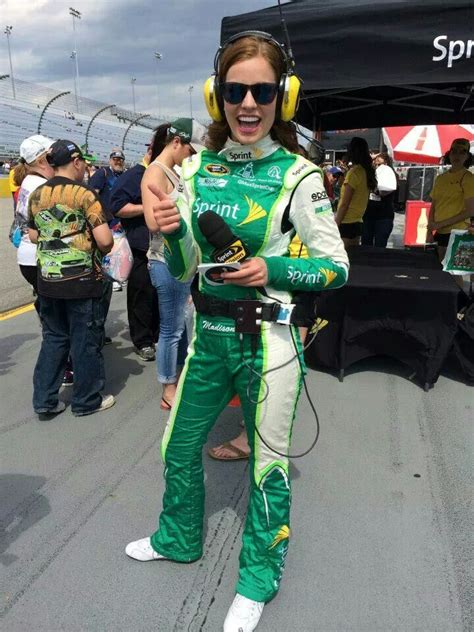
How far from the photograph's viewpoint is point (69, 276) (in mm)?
3238

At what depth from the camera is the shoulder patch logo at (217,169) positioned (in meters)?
1.72

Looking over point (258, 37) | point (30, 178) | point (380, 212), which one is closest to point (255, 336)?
point (258, 37)

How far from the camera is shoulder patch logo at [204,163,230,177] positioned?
1717 mm

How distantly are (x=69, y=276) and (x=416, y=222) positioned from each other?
834 centimetres

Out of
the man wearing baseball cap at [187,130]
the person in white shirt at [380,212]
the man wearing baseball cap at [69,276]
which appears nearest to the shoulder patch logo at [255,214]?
the man wearing baseball cap at [187,130]

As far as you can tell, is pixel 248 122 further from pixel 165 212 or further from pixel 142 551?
pixel 142 551

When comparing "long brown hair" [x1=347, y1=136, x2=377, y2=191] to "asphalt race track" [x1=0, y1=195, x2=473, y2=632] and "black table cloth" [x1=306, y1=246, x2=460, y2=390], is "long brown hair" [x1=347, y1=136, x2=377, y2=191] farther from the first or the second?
"asphalt race track" [x1=0, y1=195, x2=473, y2=632]

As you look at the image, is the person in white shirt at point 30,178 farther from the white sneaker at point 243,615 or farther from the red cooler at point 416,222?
the red cooler at point 416,222

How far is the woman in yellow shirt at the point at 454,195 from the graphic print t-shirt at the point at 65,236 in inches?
142

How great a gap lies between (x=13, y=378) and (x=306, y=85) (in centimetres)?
321

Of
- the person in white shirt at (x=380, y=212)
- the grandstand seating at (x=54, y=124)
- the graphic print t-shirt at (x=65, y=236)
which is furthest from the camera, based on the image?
the grandstand seating at (x=54, y=124)

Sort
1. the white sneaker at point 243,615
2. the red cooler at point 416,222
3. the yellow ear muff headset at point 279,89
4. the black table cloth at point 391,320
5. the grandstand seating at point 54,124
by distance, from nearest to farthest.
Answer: the yellow ear muff headset at point 279,89 → the white sneaker at point 243,615 → the black table cloth at point 391,320 → the red cooler at point 416,222 → the grandstand seating at point 54,124

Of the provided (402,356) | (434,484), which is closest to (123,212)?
(402,356)

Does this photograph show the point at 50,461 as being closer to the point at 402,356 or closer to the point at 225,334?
the point at 225,334
